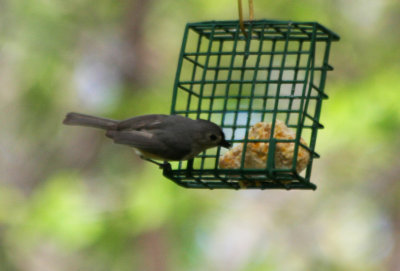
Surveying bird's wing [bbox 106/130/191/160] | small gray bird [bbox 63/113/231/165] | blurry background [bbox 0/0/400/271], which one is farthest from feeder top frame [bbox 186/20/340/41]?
blurry background [bbox 0/0/400/271]

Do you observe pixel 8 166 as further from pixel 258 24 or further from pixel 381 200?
pixel 258 24

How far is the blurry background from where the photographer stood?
30.7 feet

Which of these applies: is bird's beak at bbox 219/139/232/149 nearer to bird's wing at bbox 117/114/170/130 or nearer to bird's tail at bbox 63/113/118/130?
bird's wing at bbox 117/114/170/130

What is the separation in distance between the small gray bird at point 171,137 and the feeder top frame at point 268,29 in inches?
27.0

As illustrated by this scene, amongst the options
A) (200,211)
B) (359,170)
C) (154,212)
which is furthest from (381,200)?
(154,212)

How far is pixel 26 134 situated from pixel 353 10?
5.12 metres

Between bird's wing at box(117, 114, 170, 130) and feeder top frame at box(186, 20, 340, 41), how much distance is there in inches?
27.1

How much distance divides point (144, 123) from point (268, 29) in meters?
1.10

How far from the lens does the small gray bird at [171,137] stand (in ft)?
17.5

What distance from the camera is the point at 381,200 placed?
10906 mm

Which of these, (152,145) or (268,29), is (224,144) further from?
(268,29)

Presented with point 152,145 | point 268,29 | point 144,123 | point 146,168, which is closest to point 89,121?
point 144,123

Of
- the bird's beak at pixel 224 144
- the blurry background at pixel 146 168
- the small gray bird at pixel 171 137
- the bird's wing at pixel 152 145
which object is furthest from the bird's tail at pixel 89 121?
the blurry background at pixel 146 168

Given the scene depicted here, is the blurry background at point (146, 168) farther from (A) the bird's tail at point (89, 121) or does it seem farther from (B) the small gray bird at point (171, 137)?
(B) the small gray bird at point (171, 137)
